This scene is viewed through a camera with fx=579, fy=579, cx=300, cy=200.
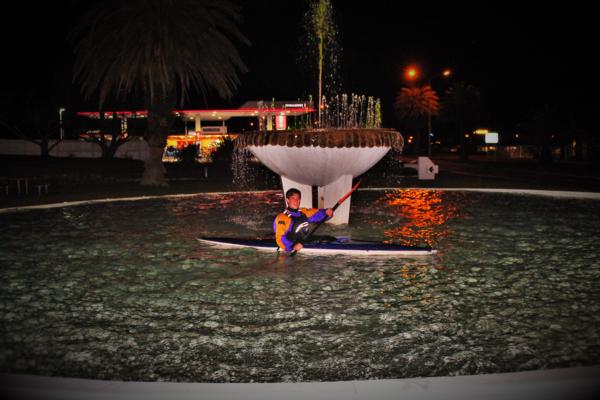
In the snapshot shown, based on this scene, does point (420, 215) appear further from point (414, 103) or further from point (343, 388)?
point (414, 103)

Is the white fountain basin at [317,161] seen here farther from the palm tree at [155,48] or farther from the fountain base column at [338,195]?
the palm tree at [155,48]

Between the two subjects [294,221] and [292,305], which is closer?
[292,305]

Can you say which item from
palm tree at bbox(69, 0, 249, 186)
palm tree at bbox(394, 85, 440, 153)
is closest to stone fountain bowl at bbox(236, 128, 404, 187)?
palm tree at bbox(69, 0, 249, 186)

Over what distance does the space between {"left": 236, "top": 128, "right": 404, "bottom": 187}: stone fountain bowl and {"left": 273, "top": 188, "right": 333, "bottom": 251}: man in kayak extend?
2.22 m

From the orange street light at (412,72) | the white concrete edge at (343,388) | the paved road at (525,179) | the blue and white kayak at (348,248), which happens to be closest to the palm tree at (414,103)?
the orange street light at (412,72)

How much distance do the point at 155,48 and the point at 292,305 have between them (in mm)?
17915

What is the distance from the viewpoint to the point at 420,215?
545 inches

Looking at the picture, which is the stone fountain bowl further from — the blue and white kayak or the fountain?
the blue and white kayak

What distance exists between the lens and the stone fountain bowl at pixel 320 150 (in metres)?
10.7

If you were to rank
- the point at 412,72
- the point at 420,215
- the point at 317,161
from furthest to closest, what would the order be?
1. the point at 412,72
2. the point at 420,215
3. the point at 317,161

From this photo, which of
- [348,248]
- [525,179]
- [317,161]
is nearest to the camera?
[348,248]

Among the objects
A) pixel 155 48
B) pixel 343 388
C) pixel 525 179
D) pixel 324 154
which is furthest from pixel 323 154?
pixel 525 179

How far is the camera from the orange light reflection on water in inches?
417

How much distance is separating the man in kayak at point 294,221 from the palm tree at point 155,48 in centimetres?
1463
